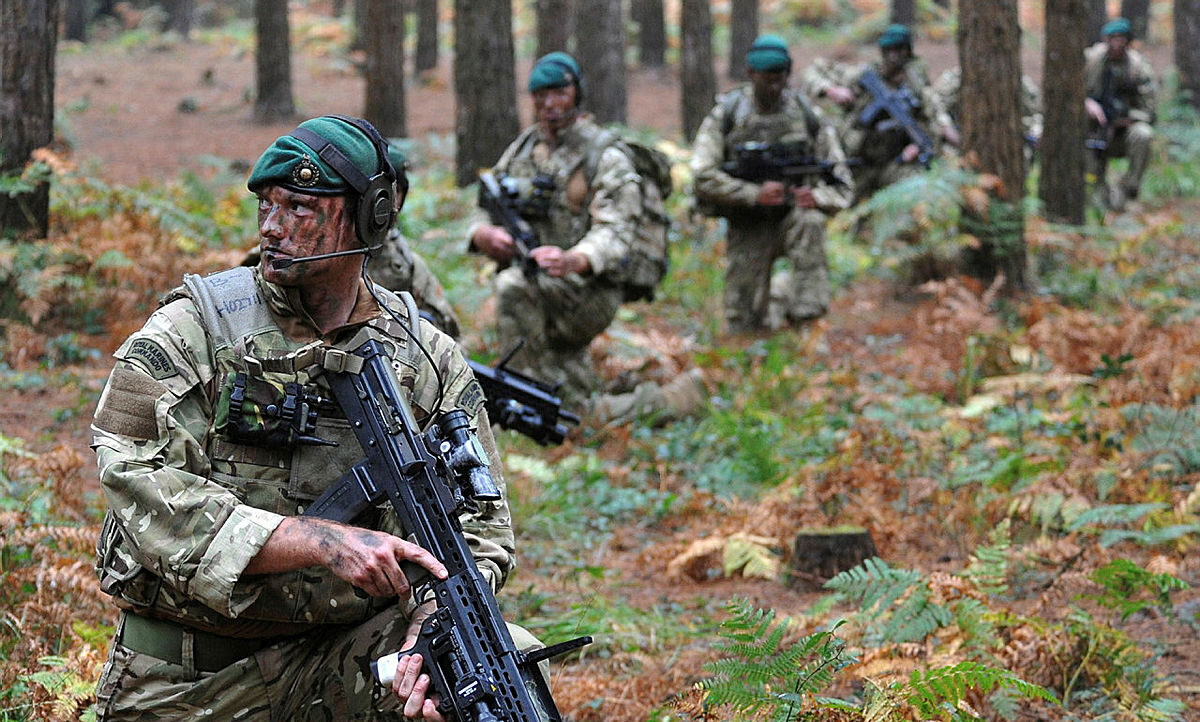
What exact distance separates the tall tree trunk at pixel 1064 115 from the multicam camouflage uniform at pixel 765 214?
318cm

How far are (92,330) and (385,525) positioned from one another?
20.0ft

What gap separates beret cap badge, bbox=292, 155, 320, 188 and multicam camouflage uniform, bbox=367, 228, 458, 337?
9.32 ft

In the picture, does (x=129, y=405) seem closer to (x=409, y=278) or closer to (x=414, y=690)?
(x=414, y=690)

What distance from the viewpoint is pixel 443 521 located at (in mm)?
3113

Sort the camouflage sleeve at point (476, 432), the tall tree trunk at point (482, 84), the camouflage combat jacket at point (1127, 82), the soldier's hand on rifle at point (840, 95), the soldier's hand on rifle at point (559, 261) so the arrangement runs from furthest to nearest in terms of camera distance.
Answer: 1. the camouflage combat jacket at point (1127, 82)
2. the soldier's hand on rifle at point (840, 95)
3. the tall tree trunk at point (482, 84)
4. the soldier's hand on rifle at point (559, 261)
5. the camouflage sleeve at point (476, 432)

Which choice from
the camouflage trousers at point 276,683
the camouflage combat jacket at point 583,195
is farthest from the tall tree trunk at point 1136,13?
the camouflage trousers at point 276,683

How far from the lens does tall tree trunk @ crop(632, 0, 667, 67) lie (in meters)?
26.3

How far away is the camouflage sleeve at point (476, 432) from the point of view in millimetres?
3400

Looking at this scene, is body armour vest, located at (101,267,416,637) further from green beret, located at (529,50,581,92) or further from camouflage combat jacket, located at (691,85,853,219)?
camouflage combat jacket, located at (691,85,853,219)

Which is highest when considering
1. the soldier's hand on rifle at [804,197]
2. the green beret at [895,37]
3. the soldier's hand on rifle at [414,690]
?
the green beret at [895,37]

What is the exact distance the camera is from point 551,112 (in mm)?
8383

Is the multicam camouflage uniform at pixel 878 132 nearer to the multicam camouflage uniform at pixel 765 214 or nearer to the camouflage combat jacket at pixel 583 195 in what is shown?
the multicam camouflage uniform at pixel 765 214

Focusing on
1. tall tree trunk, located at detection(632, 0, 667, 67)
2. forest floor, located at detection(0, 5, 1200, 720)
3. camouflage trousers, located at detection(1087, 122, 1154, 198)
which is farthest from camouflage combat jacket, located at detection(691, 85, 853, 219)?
tall tree trunk, located at detection(632, 0, 667, 67)

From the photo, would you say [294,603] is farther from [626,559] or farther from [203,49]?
[203,49]
